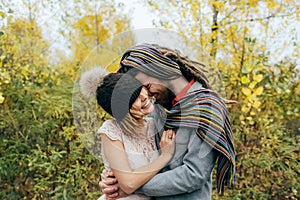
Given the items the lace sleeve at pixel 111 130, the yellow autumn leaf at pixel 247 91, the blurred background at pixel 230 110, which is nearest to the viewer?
the lace sleeve at pixel 111 130

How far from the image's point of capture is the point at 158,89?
165 cm

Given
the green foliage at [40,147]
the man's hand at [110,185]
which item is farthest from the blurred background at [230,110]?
the man's hand at [110,185]

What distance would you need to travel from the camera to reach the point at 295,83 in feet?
11.9

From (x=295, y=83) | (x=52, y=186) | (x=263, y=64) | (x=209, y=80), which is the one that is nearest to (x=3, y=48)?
(x=52, y=186)

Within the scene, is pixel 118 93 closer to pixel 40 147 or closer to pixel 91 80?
pixel 91 80

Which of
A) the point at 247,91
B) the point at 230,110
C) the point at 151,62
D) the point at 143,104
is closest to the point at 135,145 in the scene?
the point at 143,104

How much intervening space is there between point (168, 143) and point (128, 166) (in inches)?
6.1

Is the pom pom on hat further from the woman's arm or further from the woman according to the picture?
the woman's arm

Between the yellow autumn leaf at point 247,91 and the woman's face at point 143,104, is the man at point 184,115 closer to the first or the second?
the woman's face at point 143,104

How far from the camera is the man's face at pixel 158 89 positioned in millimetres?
1614

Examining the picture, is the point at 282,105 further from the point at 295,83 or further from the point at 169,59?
the point at 169,59

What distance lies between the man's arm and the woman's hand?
0.16ft

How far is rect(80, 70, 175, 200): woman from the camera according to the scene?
1627 mm

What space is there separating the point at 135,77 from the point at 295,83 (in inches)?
90.3
